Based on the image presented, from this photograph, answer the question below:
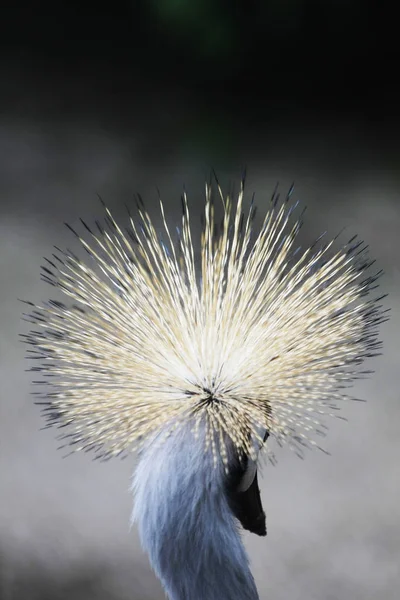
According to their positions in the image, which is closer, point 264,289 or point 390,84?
point 264,289

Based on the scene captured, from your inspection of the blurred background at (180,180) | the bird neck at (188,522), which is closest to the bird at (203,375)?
the bird neck at (188,522)

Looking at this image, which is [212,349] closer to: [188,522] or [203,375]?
[203,375]

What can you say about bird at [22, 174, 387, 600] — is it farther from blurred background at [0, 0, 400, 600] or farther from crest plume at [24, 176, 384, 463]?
blurred background at [0, 0, 400, 600]

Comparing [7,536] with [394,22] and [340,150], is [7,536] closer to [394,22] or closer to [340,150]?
[340,150]

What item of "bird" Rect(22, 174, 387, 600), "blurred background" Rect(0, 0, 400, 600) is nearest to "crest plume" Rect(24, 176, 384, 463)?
"bird" Rect(22, 174, 387, 600)

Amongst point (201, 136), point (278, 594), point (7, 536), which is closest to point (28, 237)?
point (201, 136)

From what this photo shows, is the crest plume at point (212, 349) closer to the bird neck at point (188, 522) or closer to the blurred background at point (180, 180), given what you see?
the bird neck at point (188, 522)
